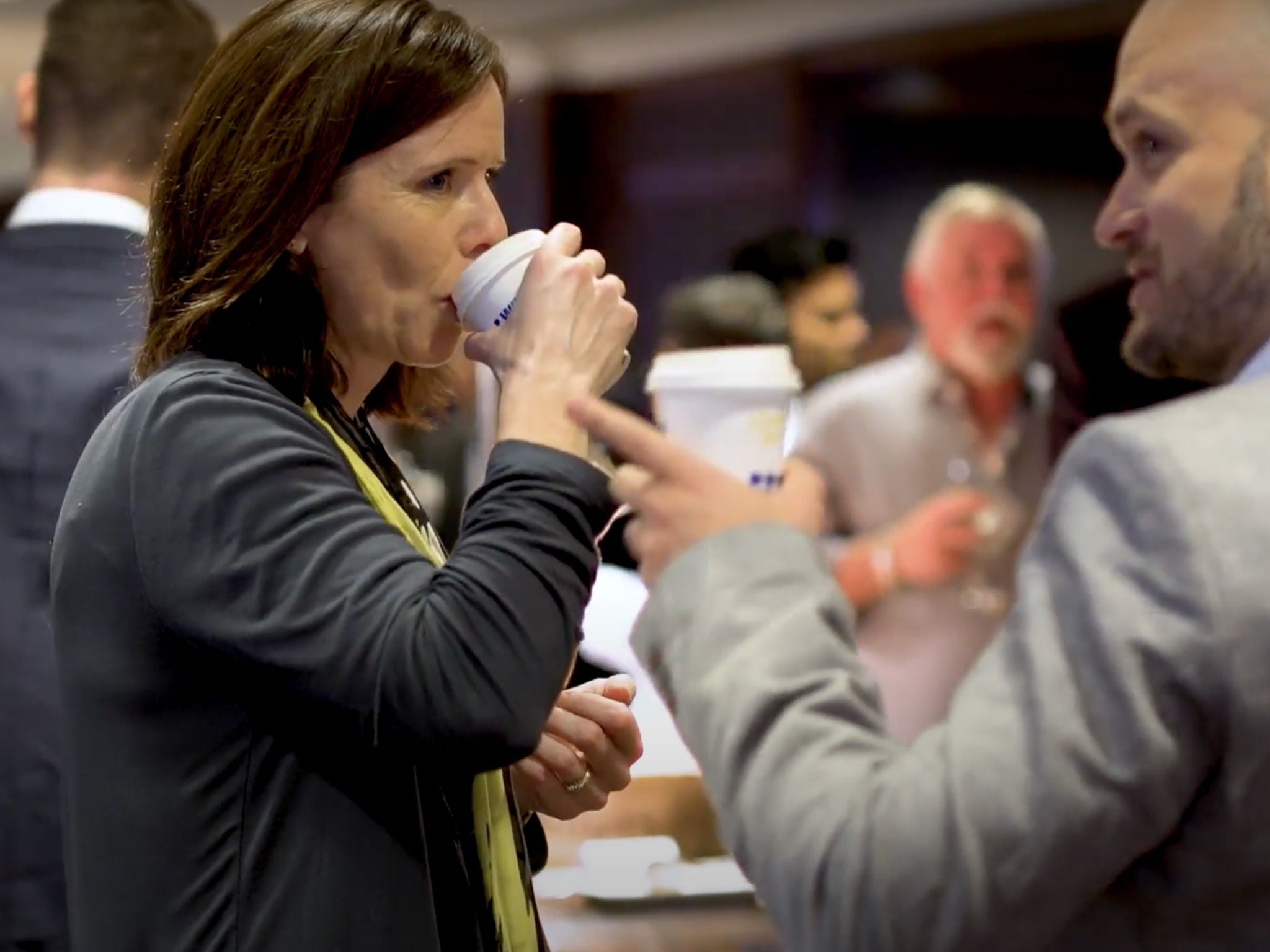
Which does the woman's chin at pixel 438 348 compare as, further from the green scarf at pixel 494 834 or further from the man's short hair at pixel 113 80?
the man's short hair at pixel 113 80

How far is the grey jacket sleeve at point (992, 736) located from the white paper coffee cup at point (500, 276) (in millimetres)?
329

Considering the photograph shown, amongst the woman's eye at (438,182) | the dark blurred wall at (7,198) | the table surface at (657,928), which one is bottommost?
the table surface at (657,928)

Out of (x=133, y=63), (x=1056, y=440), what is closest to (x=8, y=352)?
(x=133, y=63)

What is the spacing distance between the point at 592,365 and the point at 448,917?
0.38 metres

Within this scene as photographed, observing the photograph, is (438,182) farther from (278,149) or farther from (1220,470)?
(1220,470)

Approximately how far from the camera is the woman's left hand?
120cm

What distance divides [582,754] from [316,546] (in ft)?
1.27

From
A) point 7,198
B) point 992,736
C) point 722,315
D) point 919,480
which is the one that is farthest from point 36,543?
point 7,198

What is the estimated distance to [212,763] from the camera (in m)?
0.95

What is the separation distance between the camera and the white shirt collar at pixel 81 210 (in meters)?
1.73

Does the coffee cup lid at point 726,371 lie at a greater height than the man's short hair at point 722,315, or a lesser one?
greater

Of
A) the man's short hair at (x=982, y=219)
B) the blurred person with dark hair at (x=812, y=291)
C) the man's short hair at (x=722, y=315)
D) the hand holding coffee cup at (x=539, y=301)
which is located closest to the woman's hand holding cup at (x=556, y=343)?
the hand holding coffee cup at (x=539, y=301)

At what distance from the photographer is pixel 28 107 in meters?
1.96

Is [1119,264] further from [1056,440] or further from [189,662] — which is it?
[189,662]
